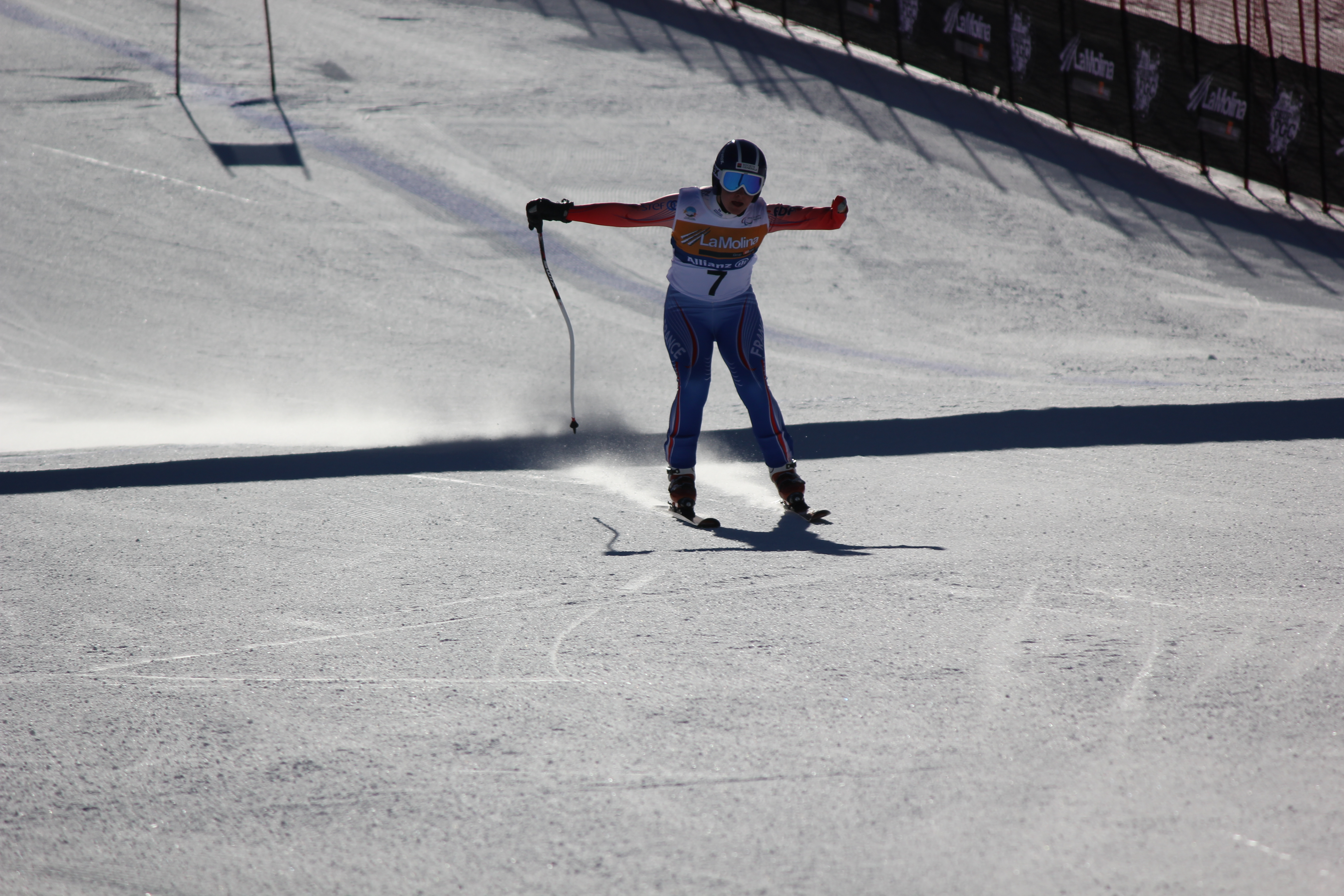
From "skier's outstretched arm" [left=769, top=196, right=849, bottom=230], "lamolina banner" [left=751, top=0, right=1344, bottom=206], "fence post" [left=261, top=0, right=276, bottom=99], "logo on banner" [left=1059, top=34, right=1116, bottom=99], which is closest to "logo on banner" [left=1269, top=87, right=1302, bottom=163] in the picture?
"lamolina banner" [left=751, top=0, right=1344, bottom=206]

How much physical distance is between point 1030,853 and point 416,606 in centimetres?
262

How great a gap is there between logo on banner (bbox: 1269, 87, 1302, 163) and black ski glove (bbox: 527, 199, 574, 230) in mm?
11403

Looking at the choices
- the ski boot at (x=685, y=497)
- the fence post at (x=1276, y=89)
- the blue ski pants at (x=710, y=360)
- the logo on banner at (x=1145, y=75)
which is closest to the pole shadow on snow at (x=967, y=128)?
the fence post at (x=1276, y=89)

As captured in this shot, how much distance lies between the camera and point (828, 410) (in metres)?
8.11

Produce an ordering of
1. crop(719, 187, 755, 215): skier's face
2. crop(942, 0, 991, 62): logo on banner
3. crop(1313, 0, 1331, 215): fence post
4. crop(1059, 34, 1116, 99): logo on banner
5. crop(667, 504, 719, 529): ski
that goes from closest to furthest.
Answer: crop(667, 504, 719, 529): ski
crop(719, 187, 755, 215): skier's face
crop(1313, 0, 1331, 215): fence post
crop(1059, 34, 1116, 99): logo on banner
crop(942, 0, 991, 62): logo on banner

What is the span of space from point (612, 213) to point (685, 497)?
165cm

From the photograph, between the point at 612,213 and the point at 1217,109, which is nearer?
the point at 612,213

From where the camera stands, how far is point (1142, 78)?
46.2 feet

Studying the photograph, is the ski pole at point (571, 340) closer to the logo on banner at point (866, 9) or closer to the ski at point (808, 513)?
the ski at point (808, 513)

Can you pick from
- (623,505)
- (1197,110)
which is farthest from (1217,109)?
(623,505)

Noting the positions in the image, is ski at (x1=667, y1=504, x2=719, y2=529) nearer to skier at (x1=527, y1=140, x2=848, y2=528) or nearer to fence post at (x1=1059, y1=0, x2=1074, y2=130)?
skier at (x1=527, y1=140, x2=848, y2=528)

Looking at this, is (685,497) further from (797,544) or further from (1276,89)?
(1276,89)

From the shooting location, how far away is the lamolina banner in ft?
43.4

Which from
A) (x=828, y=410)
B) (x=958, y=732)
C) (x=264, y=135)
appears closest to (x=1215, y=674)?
(x=958, y=732)
